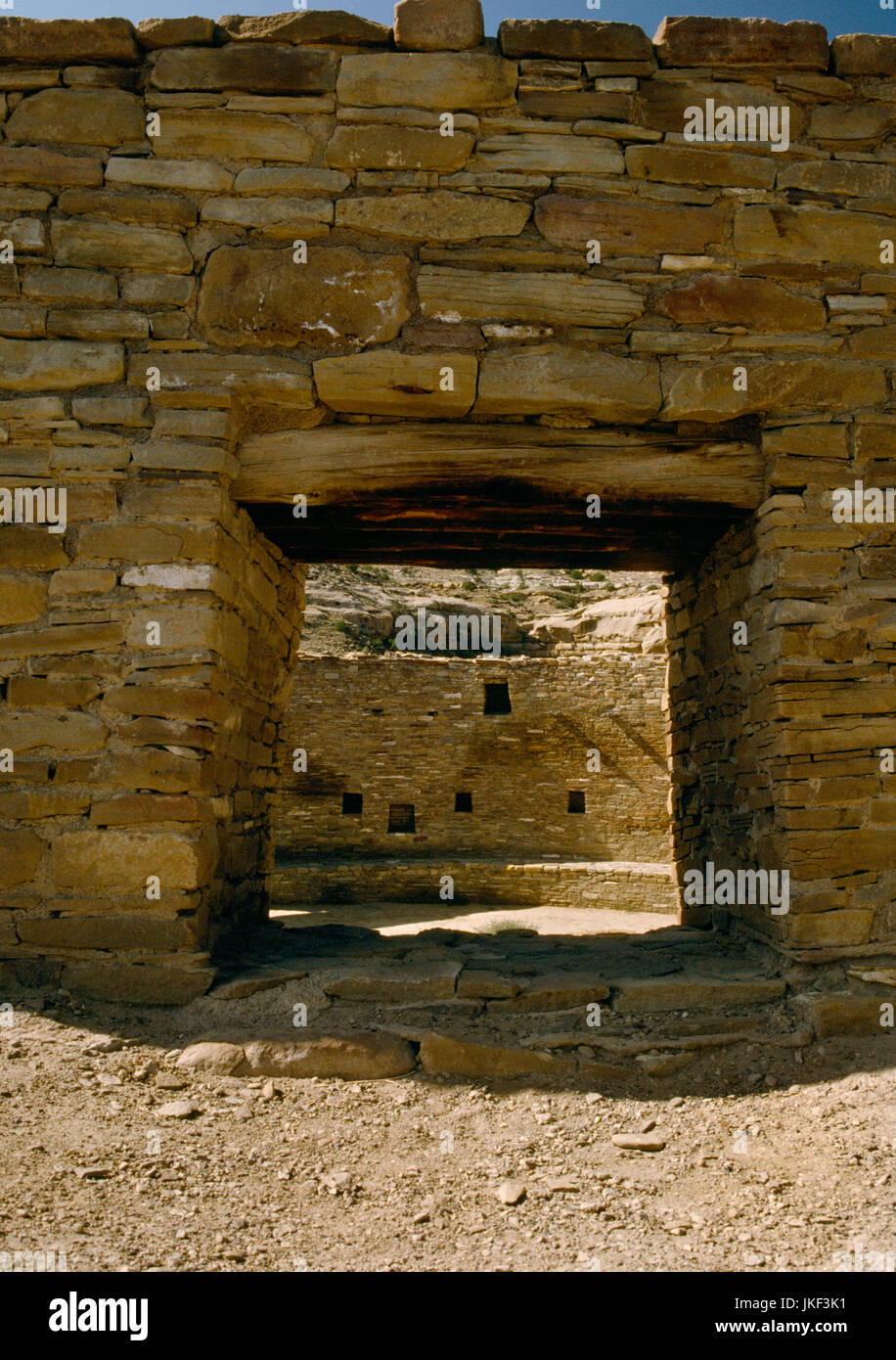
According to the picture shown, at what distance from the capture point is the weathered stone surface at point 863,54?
3.86 metres

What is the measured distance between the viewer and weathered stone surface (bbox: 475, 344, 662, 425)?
3.68m

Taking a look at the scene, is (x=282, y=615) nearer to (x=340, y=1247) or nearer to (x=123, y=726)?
(x=123, y=726)

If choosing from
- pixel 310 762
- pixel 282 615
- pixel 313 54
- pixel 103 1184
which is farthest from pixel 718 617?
pixel 310 762

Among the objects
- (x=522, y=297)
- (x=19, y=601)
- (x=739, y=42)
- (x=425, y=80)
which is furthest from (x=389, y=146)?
(x=19, y=601)

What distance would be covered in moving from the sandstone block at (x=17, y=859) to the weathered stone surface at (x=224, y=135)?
3.03 metres

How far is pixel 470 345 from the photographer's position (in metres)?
3.71

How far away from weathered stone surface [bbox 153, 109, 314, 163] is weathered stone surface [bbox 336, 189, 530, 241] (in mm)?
368

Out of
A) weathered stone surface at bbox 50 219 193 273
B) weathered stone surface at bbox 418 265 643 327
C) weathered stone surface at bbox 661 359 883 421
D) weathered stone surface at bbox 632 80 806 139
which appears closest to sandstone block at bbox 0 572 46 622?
weathered stone surface at bbox 50 219 193 273

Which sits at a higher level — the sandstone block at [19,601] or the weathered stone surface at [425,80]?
the weathered stone surface at [425,80]

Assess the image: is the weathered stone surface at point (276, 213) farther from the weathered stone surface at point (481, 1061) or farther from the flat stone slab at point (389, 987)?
the weathered stone surface at point (481, 1061)

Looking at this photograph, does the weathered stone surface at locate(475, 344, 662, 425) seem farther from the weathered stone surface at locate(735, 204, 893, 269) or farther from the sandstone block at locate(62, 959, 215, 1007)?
the sandstone block at locate(62, 959, 215, 1007)

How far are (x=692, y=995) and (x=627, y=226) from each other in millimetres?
3348

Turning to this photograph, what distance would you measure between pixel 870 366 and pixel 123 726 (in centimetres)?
364

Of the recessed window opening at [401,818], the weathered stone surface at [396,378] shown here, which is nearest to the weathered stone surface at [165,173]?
the weathered stone surface at [396,378]
